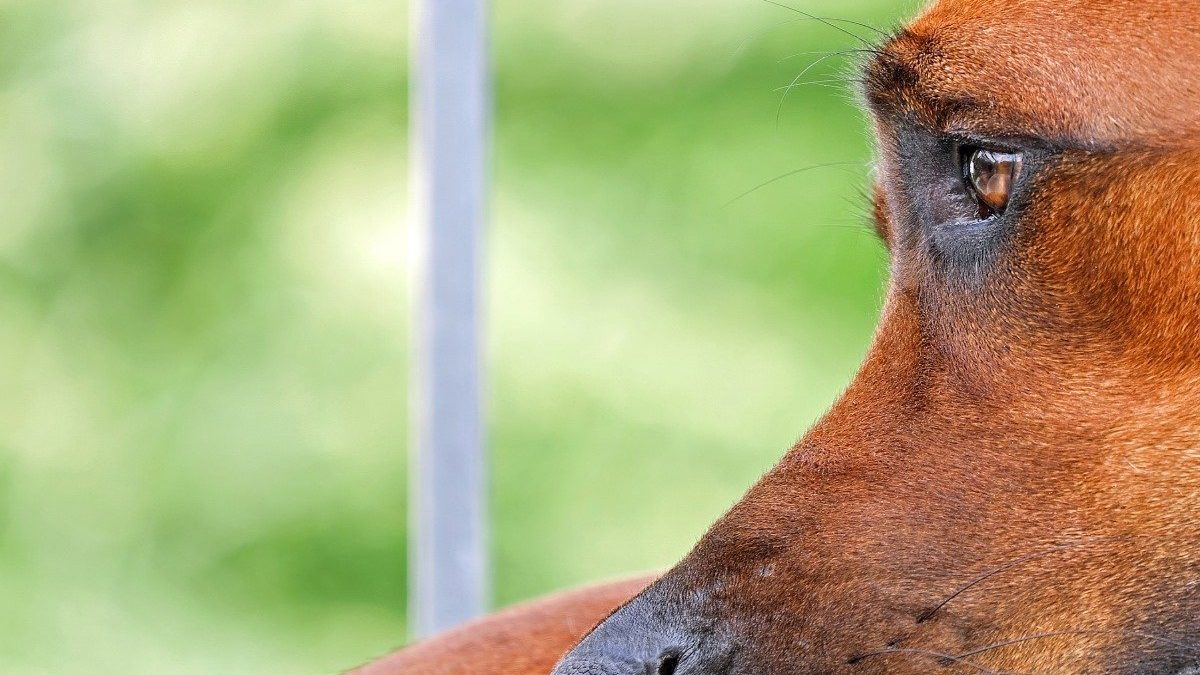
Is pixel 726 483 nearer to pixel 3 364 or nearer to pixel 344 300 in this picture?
pixel 344 300

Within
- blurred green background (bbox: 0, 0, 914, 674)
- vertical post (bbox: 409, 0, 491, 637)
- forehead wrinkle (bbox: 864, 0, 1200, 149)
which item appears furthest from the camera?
blurred green background (bbox: 0, 0, 914, 674)

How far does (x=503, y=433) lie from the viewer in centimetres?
584

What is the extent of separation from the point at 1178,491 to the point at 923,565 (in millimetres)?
247

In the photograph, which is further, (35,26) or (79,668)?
(35,26)

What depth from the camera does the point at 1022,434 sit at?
1.45 metres

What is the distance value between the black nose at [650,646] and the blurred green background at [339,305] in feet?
12.1

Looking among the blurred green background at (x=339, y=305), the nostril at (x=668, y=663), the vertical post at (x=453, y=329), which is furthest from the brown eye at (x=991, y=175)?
the blurred green background at (x=339, y=305)

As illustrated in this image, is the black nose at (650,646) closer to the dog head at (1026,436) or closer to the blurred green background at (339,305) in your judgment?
the dog head at (1026,436)

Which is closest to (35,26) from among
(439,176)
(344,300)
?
(344,300)

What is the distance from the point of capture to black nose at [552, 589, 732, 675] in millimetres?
1475

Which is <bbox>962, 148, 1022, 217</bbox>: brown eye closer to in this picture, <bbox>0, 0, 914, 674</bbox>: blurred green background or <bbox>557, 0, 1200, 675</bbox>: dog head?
<bbox>557, 0, 1200, 675</bbox>: dog head

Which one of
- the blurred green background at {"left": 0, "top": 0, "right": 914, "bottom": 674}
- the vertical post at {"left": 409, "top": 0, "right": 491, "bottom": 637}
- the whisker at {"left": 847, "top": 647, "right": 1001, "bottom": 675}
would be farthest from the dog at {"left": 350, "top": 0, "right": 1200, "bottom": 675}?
the blurred green background at {"left": 0, "top": 0, "right": 914, "bottom": 674}

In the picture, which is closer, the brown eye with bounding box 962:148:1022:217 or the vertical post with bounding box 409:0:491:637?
the brown eye with bounding box 962:148:1022:217

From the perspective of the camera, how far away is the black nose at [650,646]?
147 centimetres
